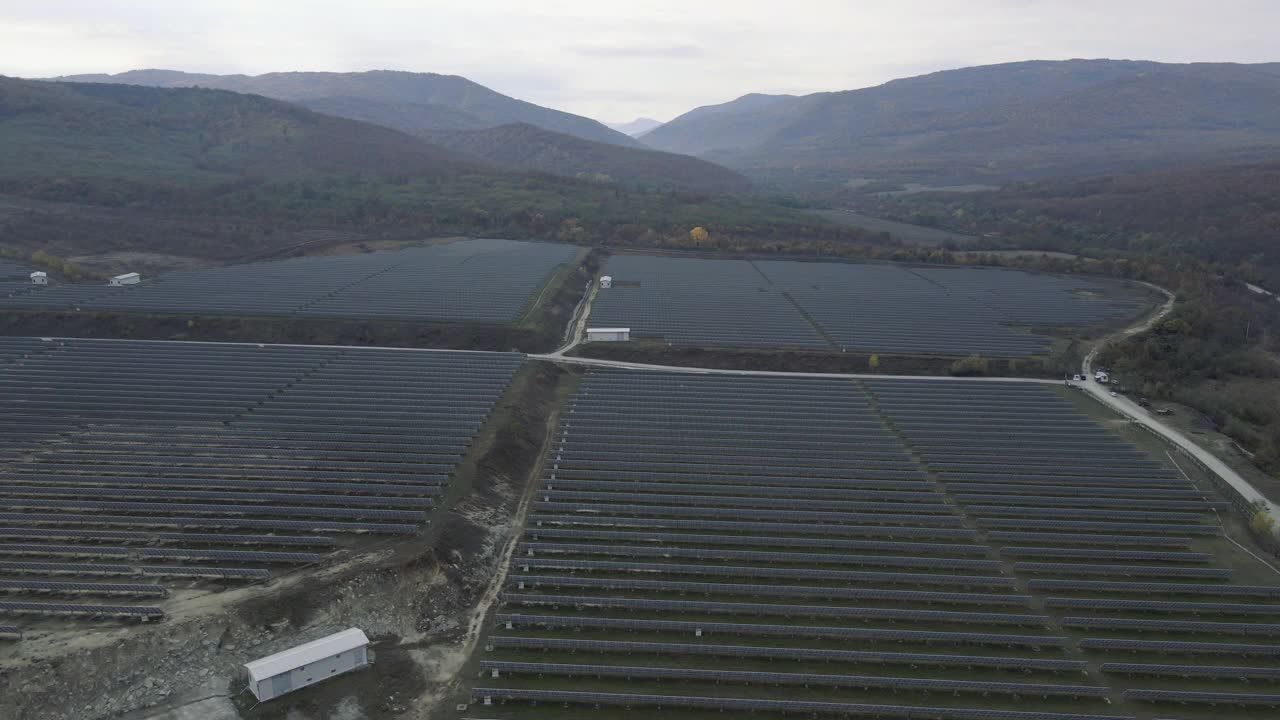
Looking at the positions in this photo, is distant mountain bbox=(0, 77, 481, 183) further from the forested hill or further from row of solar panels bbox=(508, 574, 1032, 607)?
row of solar panels bbox=(508, 574, 1032, 607)

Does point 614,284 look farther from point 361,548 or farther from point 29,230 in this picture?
point 29,230

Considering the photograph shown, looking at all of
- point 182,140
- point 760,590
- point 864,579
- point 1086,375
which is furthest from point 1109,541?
point 182,140

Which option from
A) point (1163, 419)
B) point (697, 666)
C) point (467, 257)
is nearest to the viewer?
point (697, 666)

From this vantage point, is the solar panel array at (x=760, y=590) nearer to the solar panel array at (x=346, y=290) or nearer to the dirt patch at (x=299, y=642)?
the dirt patch at (x=299, y=642)

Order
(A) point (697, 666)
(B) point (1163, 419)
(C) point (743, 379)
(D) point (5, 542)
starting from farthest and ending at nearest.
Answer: (C) point (743, 379), (B) point (1163, 419), (D) point (5, 542), (A) point (697, 666)

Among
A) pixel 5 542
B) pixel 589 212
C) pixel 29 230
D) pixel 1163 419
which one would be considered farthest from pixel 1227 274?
pixel 29 230

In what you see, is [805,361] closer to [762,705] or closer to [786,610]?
[786,610]
